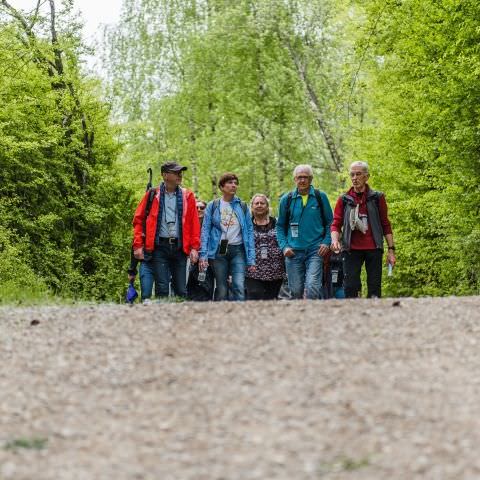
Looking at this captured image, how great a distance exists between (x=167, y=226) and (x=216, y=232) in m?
0.60

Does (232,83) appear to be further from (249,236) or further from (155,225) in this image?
(155,225)

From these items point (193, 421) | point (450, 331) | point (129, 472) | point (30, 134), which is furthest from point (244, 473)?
point (30, 134)

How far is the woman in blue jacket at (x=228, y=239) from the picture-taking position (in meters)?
12.1

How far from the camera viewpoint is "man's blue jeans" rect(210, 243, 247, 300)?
39.9 ft

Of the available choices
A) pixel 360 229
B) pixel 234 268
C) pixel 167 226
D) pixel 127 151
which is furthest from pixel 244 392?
pixel 127 151

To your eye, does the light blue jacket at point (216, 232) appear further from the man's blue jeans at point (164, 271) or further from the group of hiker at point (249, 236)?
the man's blue jeans at point (164, 271)

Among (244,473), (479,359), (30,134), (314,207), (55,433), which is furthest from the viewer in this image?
(30,134)

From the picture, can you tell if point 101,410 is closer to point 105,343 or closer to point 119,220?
point 105,343

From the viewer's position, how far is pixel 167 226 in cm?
1196

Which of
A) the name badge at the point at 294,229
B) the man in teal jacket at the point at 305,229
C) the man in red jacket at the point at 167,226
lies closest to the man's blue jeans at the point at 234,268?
the man in red jacket at the point at 167,226

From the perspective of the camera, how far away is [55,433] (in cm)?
595

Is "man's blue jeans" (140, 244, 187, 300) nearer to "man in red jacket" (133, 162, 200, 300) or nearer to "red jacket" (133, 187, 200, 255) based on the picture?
"man in red jacket" (133, 162, 200, 300)

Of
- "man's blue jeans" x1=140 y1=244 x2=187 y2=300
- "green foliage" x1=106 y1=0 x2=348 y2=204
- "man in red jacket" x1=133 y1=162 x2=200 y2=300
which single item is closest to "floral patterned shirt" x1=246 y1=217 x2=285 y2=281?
"man's blue jeans" x1=140 y1=244 x2=187 y2=300

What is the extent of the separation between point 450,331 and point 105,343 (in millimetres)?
2869
